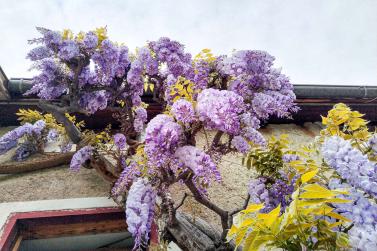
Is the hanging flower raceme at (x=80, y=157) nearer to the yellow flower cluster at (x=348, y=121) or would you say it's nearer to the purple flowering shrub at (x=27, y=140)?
the purple flowering shrub at (x=27, y=140)

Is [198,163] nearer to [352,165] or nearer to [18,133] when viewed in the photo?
[352,165]

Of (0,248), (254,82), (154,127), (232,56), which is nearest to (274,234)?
(154,127)

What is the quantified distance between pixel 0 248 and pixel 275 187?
2.02m

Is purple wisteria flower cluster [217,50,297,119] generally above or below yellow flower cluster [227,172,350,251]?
above

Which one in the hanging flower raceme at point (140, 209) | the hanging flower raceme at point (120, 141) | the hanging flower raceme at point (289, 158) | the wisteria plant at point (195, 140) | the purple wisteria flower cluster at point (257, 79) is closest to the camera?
the wisteria plant at point (195, 140)

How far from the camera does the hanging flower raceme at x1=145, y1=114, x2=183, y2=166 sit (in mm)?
1726

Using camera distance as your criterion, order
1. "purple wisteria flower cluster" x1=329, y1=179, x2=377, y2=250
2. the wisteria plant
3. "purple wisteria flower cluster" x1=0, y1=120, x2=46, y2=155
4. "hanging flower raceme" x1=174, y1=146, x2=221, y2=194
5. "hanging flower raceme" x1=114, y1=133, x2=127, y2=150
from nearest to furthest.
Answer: "purple wisteria flower cluster" x1=329, y1=179, x2=377, y2=250 → the wisteria plant → "hanging flower raceme" x1=174, y1=146, x2=221, y2=194 → "hanging flower raceme" x1=114, y1=133, x2=127, y2=150 → "purple wisteria flower cluster" x1=0, y1=120, x2=46, y2=155

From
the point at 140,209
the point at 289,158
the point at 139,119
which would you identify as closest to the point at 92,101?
the point at 139,119

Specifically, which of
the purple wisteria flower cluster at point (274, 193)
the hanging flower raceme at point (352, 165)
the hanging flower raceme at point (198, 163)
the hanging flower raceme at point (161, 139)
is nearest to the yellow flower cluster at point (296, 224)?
the hanging flower raceme at point (352, 165)

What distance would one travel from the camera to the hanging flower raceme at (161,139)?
173 centimetres

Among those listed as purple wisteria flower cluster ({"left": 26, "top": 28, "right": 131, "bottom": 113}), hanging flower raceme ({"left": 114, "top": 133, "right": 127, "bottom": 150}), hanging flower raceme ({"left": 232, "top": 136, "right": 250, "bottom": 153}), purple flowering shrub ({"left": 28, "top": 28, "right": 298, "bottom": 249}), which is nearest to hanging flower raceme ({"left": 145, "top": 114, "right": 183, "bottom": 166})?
purple flowering shrub ({"left": 28, "top": 28, "right": 298, "bottom": 249})

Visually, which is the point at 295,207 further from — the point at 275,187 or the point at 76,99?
the point at 76,99

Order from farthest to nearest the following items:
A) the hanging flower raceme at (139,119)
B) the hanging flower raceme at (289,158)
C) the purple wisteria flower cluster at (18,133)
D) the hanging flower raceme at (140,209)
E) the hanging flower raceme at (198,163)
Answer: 1. the purple wisteria flower cluster at (18,133)
2. the hanging flower raceme at (139,119)
3. the hanging flower raceme at (289,158)
4. the hanging flower raceme at (140,209)
5. the hanging flower raceme at (198,163)

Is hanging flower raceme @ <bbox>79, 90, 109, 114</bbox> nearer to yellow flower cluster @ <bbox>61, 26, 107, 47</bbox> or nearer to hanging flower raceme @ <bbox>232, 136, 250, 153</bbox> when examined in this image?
yellow flower cluster @ <bbox>61, 26, 107, 47</bbox>
